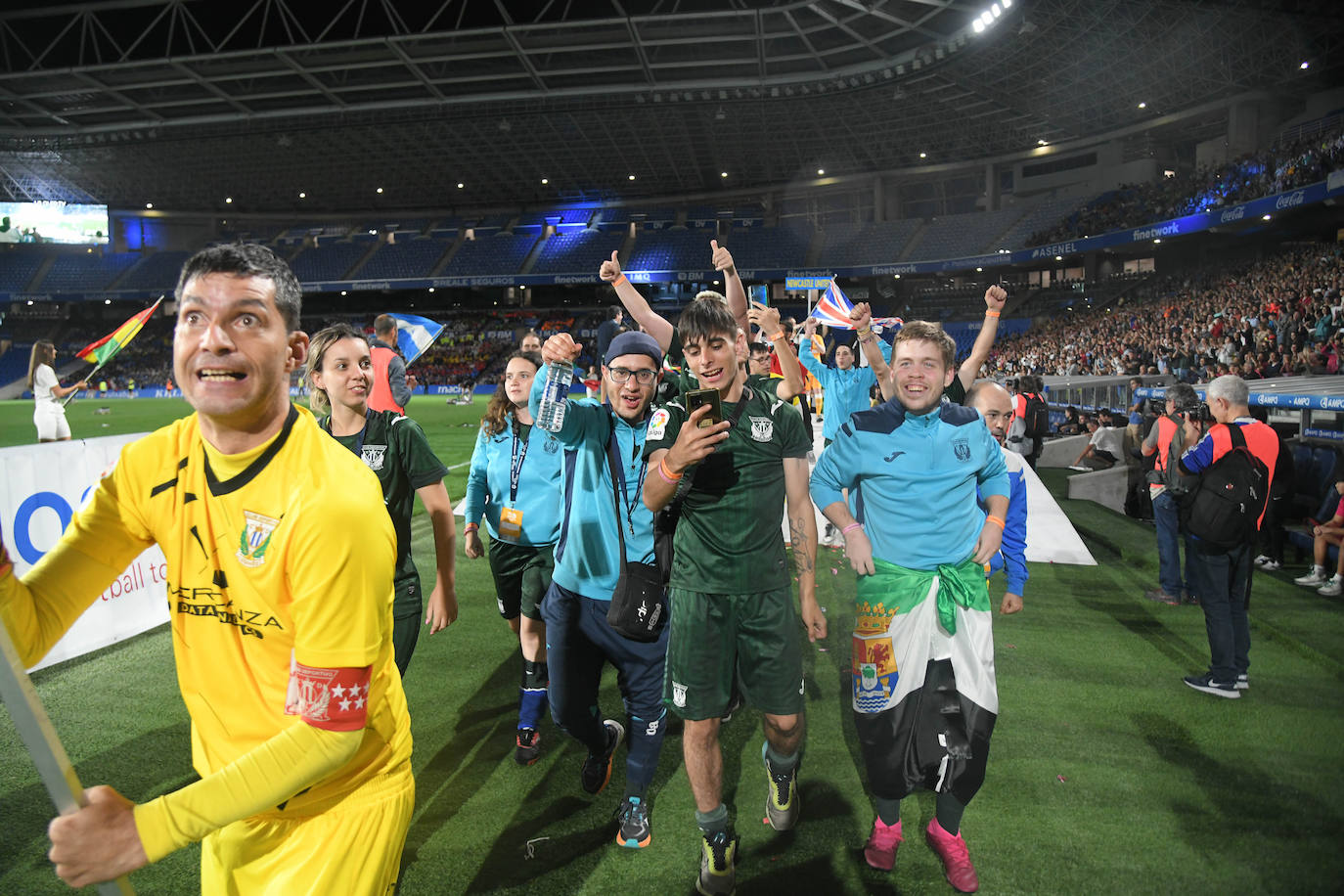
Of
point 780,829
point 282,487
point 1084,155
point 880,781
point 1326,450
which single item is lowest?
point 780,829

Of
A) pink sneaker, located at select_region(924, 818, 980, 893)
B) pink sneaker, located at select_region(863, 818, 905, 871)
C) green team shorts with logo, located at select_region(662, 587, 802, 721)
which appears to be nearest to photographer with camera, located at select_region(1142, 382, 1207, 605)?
pink sneaker, located at select_region(924, 818, 980, 893)

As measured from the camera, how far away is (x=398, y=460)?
3750mm

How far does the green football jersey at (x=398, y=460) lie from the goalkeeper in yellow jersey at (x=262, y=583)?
183cm

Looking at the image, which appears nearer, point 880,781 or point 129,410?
point 880,781

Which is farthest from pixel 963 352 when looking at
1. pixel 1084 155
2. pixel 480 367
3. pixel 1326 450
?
pixel 1326 450

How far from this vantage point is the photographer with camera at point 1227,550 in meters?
5.28

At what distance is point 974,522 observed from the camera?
361cm

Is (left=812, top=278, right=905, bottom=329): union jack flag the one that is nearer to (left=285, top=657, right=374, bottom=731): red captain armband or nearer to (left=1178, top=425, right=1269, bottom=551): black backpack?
(left=1178, top=425, right=1269, bottom=551): black backpack

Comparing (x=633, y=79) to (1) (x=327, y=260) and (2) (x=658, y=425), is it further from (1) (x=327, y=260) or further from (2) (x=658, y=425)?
(2) (x=658, y=425)

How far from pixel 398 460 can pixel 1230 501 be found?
206 inches

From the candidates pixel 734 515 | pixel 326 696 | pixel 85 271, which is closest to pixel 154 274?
pixel 85 271

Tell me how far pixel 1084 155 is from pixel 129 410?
149 ft

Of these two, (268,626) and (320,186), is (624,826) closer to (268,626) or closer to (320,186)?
(268,626)

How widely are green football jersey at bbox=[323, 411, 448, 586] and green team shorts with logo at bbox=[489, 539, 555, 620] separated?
3.21ft
